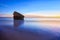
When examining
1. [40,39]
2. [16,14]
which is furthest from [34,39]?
[16,14]

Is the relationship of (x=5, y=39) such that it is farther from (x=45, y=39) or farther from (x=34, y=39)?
(x=45, y=39)

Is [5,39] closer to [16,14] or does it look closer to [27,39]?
[27,39]

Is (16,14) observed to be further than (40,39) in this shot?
Yes

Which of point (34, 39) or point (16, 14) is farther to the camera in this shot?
point (16, 14)

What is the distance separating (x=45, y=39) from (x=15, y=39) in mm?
1580

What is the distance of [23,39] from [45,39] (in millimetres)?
1165

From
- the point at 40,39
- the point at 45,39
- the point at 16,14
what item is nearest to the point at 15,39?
the point at 40,39

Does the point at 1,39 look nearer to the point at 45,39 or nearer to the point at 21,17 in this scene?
the point at 45,39

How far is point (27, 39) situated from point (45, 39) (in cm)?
95

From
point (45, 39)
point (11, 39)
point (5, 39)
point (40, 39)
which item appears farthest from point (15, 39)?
point (45, 39)

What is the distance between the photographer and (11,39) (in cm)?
409

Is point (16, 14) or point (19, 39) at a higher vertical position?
point (16, 14)

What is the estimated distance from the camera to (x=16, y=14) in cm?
2667

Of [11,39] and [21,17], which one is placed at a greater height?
[21,17]
